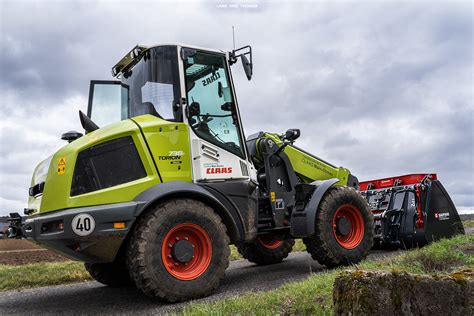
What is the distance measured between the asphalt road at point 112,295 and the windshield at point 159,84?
2307 mm

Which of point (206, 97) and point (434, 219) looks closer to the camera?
point (206, 97)

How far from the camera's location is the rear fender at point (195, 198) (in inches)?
214

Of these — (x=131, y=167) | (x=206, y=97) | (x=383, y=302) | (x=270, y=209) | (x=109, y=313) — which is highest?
(x=206, y=97)

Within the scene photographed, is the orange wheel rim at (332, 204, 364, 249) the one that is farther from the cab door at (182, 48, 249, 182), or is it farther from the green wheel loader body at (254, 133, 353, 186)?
the cab door at (182, 48, 249, 182)

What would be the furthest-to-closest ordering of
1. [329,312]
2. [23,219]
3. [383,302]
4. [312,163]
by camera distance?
[312,163], [23,219], [329,312], [383,302]

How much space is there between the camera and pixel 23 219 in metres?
6.16

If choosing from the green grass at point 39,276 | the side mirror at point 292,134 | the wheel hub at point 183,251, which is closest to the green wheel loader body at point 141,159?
the wheel hub at point 183,251

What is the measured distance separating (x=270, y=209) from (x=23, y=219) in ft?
11.2

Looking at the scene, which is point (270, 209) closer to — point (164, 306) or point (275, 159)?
point (275, 159)

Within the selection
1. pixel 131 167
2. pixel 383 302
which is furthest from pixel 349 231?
pixel 383 302

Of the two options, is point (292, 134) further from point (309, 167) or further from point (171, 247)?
point (171, 247)

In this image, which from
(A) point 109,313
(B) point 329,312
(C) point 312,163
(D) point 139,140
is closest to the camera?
(B) point 329,312

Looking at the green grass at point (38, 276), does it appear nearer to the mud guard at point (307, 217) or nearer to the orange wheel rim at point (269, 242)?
the orange wheel rim at point (269, 242)

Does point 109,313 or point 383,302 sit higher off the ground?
point 383,302
